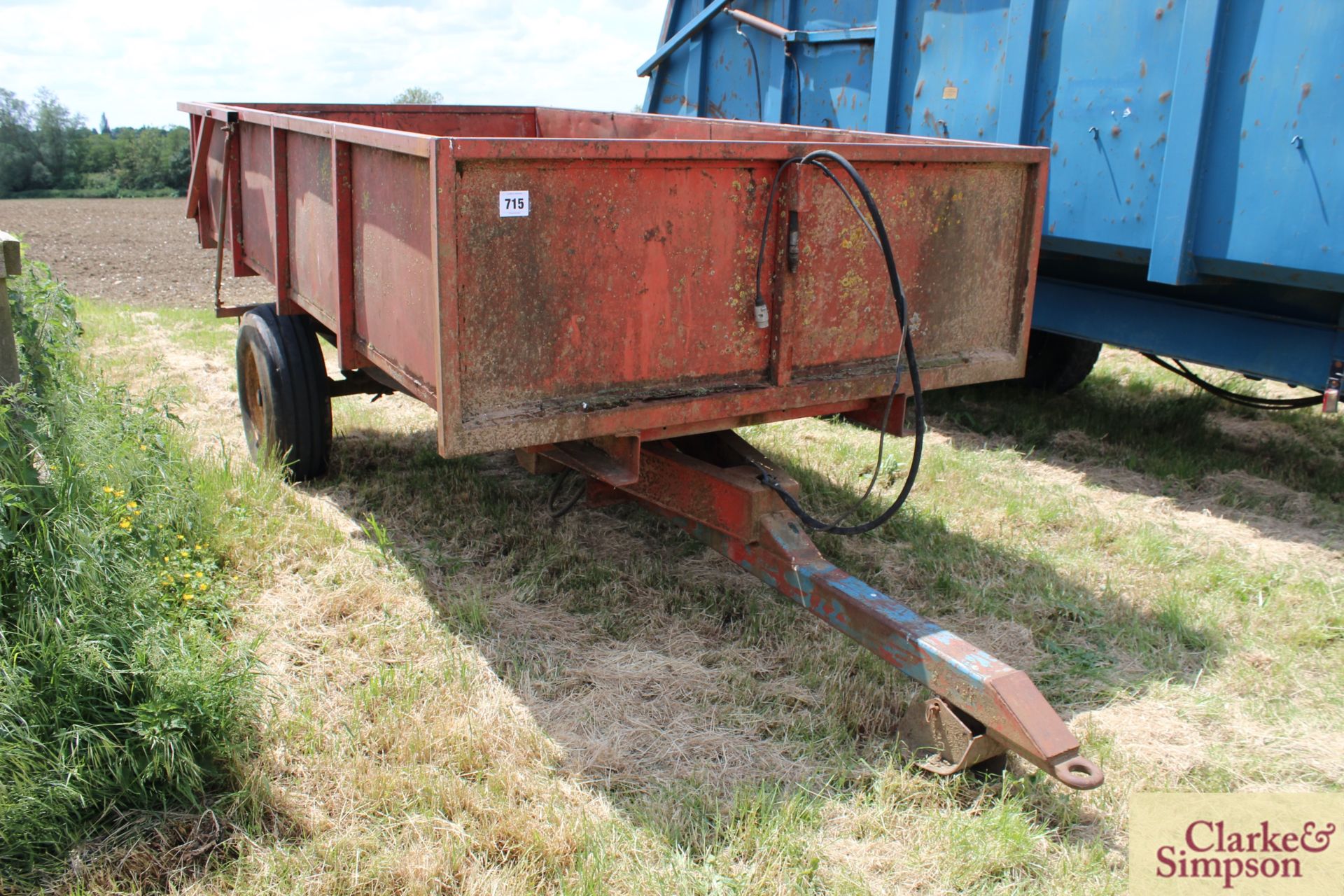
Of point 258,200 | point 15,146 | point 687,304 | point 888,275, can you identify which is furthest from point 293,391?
point 15,146

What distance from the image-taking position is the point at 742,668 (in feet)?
11.7

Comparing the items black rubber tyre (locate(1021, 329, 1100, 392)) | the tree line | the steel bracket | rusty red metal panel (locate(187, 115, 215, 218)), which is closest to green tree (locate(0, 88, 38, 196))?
the tree line

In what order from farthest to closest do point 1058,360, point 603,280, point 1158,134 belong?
point 1058,360 → point 1158,134 → point 603,280

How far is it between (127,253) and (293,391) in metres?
10.8

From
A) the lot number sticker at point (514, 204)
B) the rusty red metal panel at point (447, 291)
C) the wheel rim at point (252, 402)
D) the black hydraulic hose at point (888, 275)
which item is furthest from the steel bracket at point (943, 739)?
the wheel rim at point (252, 402)

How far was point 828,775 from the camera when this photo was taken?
118 inches

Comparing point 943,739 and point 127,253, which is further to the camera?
point 127,253

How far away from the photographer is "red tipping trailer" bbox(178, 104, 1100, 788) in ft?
9.54

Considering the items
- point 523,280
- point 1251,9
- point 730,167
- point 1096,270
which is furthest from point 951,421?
point 523,280

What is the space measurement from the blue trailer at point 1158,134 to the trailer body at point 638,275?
1.39 metres

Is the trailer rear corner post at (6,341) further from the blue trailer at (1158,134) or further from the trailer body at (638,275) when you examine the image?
the blue trailer at (1158,134)

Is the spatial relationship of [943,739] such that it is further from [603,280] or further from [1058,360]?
[1058,360]

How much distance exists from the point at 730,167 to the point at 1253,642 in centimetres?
240

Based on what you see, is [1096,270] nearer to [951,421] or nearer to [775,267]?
[951,421]
